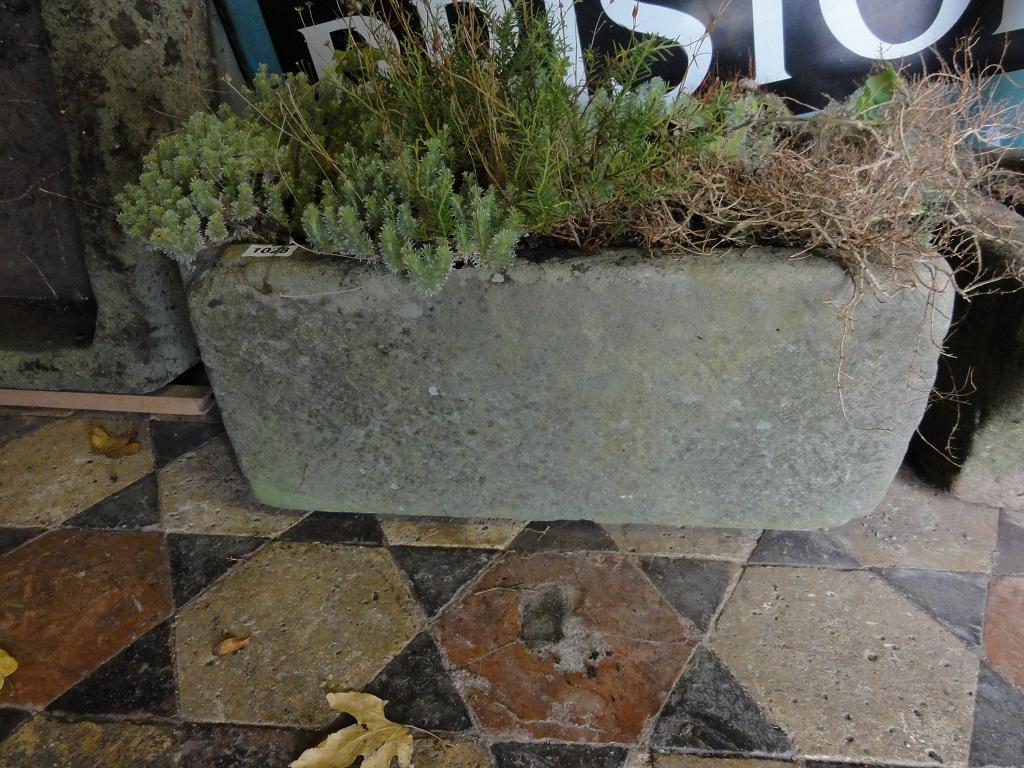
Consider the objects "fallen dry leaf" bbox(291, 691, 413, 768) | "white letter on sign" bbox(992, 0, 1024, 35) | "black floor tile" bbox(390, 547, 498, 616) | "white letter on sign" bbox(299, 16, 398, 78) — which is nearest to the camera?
"fallen dry leaf" bbox(291, 691, 413, 768)

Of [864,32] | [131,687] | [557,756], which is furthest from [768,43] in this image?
[131,687]

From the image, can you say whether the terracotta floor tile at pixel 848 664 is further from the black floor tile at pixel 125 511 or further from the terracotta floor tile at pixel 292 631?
the black floor tile at pixel 125 511

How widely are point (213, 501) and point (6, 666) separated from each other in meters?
0.60

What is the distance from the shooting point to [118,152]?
201 cm

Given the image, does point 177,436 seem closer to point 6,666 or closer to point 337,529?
point 337,529

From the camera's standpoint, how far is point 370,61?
62.1 inches

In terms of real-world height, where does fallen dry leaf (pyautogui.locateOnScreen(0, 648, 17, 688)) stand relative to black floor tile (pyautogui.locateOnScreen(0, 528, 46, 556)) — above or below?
below

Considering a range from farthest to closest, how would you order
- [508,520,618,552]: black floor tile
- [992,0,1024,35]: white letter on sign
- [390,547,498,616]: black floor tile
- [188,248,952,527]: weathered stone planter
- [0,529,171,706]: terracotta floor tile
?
[992,0,1024,35]: white letter on sign → [508,520,618,552]: black floor tile → [390,547,498,616]: black floor tile → [0,529,171,706]: terracotta floor tile → [188,248,952,527]: weathered stone planter

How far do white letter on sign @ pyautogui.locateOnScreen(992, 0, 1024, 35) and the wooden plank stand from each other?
277 centimetres

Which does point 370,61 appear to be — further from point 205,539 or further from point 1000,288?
point 1000,288

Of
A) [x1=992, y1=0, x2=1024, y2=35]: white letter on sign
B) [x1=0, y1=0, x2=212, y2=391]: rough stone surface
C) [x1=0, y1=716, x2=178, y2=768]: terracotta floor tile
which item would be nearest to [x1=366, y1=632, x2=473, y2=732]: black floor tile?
[x1=0, y1=716, x2=178, y2=768]: terracotta floor tile

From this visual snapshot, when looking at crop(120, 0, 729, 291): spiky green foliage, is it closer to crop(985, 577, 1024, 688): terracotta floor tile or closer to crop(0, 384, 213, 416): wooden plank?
crop(0, 384, 213, 416): wooden plank

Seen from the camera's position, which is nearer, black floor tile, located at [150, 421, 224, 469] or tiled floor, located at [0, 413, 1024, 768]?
tiled floor, located at [0, 413, 1024, 768]

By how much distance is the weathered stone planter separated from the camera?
1.41 meters
